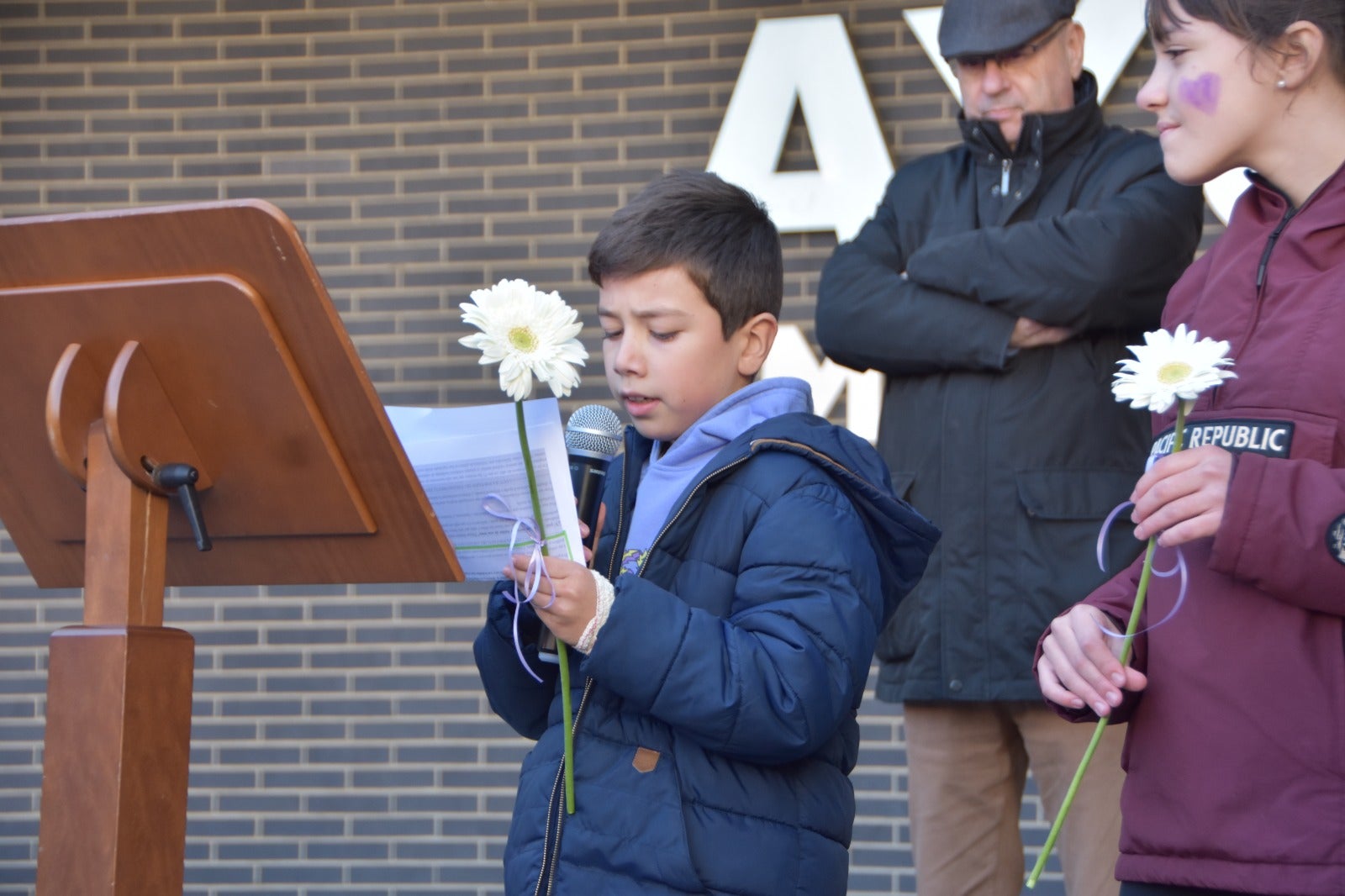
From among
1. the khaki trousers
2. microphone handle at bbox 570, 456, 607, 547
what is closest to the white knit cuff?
microphone handle at bbox 570, 456, 607, 547

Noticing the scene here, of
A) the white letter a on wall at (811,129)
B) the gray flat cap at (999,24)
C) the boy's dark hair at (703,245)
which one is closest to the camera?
the boy's dark hair at (703,245)

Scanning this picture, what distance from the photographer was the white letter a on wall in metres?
5.53

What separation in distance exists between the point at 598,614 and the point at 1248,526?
89cm

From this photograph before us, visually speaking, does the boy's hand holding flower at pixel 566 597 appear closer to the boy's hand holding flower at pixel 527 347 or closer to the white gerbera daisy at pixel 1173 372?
the boy's hand holding flower at pixel 527 347

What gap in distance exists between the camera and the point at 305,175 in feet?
19.6

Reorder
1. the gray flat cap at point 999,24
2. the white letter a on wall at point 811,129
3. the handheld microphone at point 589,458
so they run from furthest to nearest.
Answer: the white letter a on wall at point 811,129
the gray flat cap at point 999,24
the handheld microphone at point 589,458

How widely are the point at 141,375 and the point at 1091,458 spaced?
77.6 inches

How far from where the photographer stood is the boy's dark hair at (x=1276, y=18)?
2.12m

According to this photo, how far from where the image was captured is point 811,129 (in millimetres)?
5551

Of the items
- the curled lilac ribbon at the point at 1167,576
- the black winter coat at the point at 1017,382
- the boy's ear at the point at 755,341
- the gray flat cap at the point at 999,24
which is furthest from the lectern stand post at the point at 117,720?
the gray flat cap at the point at 999,24

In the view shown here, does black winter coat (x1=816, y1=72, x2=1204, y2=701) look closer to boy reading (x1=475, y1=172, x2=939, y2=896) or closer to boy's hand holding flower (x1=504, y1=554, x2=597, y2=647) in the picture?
boy reading (x1=475, y1=172, x2=939, y2=896)

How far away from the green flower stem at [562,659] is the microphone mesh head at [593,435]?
39 centimetres

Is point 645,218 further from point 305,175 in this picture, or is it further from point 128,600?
point 305,175

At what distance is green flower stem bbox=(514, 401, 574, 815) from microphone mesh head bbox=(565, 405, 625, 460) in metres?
0.39
